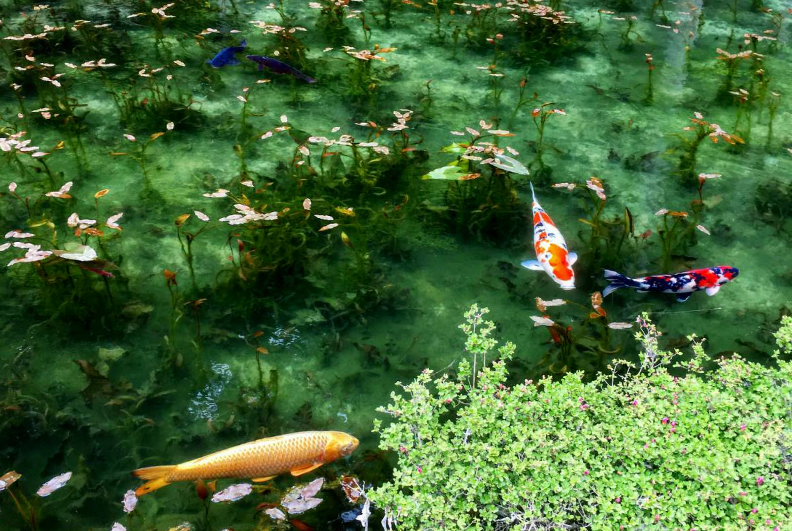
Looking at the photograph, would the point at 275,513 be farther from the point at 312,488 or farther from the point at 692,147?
the point at 692,147

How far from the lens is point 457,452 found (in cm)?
255

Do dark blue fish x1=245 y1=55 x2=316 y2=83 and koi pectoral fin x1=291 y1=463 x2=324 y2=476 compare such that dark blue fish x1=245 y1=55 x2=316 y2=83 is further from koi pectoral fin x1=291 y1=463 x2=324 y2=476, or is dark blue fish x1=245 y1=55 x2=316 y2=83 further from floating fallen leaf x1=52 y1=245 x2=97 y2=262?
koi pectoral fin x1=291 y1=463 x2=324 y2=476

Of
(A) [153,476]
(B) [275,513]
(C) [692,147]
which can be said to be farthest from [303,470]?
(C) [692,147]

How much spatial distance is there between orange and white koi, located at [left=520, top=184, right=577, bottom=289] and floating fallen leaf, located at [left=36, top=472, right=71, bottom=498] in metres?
2.64

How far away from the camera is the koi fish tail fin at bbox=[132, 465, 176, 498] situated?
104 inches

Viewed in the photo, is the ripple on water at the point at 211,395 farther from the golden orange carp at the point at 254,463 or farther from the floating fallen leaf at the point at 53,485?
the floating fallen leaf at the point at 53,485

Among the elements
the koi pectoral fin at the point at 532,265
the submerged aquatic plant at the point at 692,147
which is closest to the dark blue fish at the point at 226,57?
the koi pectoral fin at the point at 532,265

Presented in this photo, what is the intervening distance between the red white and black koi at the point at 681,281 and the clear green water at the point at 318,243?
115mm

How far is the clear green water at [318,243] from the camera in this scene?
3174mm

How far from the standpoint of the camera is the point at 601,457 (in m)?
2.53

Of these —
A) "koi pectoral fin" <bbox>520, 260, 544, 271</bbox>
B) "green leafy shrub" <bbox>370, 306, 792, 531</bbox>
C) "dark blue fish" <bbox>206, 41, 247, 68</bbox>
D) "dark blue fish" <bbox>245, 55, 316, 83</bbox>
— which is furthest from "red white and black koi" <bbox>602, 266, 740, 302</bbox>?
"dark blue fish" <bbox>206, 41, 247, 68</bbox>

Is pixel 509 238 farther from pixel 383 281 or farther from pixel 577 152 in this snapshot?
pixel 577 152

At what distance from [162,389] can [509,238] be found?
8.02ft

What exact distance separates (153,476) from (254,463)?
0.43 meters
